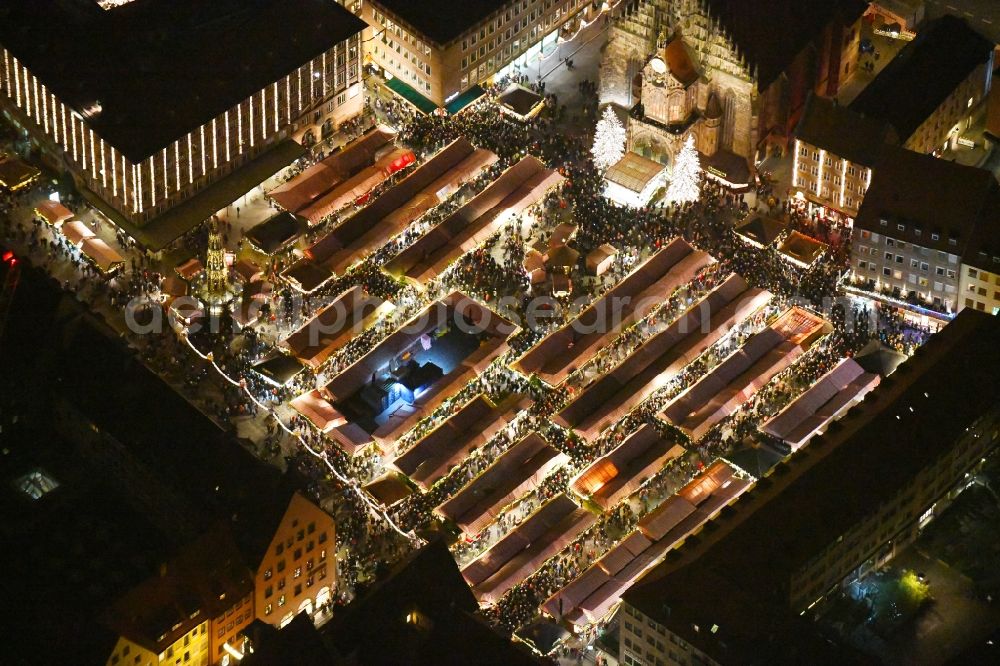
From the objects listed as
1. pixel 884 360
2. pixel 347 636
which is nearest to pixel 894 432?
pixel 884 360

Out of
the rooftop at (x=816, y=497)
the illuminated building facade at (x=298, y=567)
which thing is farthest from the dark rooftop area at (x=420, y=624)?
the rooftop at (x=816, y=497)

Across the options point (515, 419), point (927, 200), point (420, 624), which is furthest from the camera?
point (927, 200)

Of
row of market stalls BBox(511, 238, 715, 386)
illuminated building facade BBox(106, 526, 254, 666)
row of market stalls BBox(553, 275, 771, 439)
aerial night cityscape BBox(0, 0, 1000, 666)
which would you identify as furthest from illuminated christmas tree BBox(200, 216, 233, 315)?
illuminated building facade BBox(106, 526, 254, 666)

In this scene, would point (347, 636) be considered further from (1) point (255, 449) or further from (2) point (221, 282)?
(2) point (221, 282)

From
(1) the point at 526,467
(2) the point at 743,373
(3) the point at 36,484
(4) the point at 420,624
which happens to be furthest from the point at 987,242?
(3) the point at 36,484

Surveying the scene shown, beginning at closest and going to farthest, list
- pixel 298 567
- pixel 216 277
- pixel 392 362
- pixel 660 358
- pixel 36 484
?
pixel 298 567
pixel 36 484
pixel 660 358
pixel 392 362
pixel 216 277

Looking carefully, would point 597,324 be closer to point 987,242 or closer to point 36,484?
point 987,242
